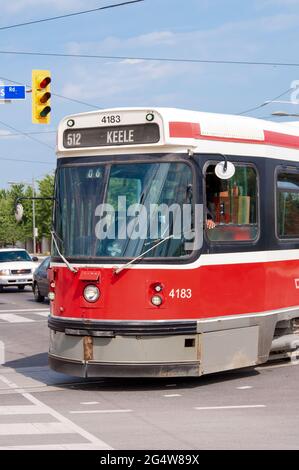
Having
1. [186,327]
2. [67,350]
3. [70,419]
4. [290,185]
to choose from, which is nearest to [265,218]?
[290,185]

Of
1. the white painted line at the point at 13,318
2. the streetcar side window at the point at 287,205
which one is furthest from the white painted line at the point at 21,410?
the white painted line at the point at 13,318

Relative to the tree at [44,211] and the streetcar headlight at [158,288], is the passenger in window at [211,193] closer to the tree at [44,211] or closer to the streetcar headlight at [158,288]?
the streetcar headlight at [158,288]

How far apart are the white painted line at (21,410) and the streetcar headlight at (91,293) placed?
54.0 inches

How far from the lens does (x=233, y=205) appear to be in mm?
10273

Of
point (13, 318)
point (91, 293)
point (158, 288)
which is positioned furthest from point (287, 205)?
point (13, 318)

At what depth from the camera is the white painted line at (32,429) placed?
25.4 ft

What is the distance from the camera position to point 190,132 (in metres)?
9.88

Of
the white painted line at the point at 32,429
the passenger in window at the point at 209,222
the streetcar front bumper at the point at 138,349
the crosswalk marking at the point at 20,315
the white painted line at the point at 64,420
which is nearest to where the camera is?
the white painted line at the point at 64,420

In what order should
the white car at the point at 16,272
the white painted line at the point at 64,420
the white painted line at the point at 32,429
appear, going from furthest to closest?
1. the white car at the point at 16,272
2. the white painted line at the point at 32,429
3. the white painted line at the point at 64,420

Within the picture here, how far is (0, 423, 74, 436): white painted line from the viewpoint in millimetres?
7750

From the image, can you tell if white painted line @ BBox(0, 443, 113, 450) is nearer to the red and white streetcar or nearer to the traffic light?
the red and white streetcar

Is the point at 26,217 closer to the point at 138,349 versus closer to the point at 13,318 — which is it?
the point at 13,318

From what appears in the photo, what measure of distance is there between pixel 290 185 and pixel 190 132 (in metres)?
2.27

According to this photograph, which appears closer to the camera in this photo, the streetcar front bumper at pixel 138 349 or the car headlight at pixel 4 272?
the streetcar front bumper at pixel 138 349
